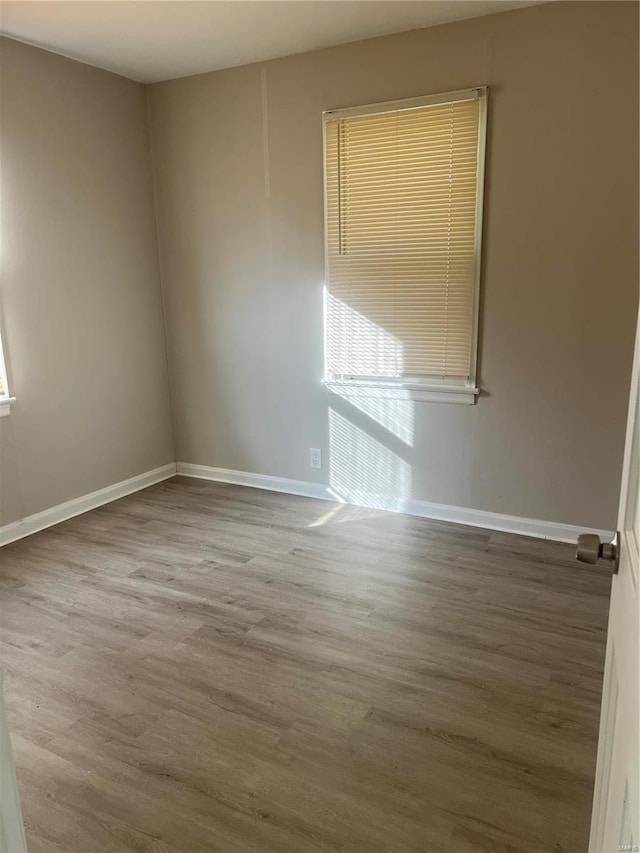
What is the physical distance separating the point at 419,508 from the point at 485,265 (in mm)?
1440

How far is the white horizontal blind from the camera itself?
10.3 feet

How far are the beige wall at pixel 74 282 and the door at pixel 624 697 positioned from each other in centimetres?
317

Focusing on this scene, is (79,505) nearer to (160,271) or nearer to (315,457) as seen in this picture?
(315,457)

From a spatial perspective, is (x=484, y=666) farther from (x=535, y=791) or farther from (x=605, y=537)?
(x=605, y=537)

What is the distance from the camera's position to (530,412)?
320 cm

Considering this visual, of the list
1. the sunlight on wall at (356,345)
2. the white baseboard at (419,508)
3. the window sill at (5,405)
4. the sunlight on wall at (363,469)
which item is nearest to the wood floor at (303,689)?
the white baseboard at (419,508)

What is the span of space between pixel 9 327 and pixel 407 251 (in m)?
2.21

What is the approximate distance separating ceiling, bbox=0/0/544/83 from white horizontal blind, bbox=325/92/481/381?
0.39 meters

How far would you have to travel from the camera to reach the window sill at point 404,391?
3.34 metres

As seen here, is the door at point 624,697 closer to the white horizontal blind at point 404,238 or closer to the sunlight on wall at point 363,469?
the white horizontal blind at point 404,238

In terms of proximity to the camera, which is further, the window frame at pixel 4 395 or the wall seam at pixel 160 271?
the wall seam at pixel 160 271

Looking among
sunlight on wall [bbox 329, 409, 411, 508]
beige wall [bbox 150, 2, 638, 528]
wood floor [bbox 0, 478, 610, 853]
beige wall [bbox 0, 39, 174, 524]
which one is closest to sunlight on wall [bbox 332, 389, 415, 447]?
beige wall [bbox 150, 2, 638, 528]

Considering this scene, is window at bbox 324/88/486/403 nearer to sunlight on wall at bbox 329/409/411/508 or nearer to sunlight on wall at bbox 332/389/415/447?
sunlight on wall at bbox 332/389/415/447

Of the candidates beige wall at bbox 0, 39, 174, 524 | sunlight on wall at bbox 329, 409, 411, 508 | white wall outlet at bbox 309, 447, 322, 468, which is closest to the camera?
beige wall at bbox 0, 39, 174, 524
